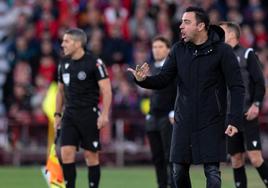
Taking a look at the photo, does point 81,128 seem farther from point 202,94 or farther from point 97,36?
point 97,36

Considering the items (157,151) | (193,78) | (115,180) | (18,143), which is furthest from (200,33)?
(18,143)

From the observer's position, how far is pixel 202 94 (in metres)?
9.77

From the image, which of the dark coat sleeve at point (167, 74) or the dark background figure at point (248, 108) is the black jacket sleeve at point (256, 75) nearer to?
the dark background figure at point (248, 108)

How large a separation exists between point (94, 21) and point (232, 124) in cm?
1320

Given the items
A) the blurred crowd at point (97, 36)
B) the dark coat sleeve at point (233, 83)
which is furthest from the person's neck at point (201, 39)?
the blurred crowd at point (97, 36)

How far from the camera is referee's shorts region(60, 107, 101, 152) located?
41.9ft

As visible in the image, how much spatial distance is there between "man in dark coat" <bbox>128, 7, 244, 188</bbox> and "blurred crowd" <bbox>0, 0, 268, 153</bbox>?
1011cm

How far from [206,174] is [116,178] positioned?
731 cm

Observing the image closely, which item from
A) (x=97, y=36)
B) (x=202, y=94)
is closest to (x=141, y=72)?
(x=202, y=94)

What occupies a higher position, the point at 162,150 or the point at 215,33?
the point at 215,33

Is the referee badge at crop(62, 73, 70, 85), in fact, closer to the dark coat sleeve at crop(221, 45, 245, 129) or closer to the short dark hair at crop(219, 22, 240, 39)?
the short dark hair at crop(219, 22, 240, 39)

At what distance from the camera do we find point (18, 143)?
2009cm

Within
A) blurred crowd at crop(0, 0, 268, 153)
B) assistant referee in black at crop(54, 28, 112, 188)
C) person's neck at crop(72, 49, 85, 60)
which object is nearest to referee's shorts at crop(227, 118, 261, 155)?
assistant referee in black at crop(54, 28, 112, 188)

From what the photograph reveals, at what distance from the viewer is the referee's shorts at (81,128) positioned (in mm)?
12781
